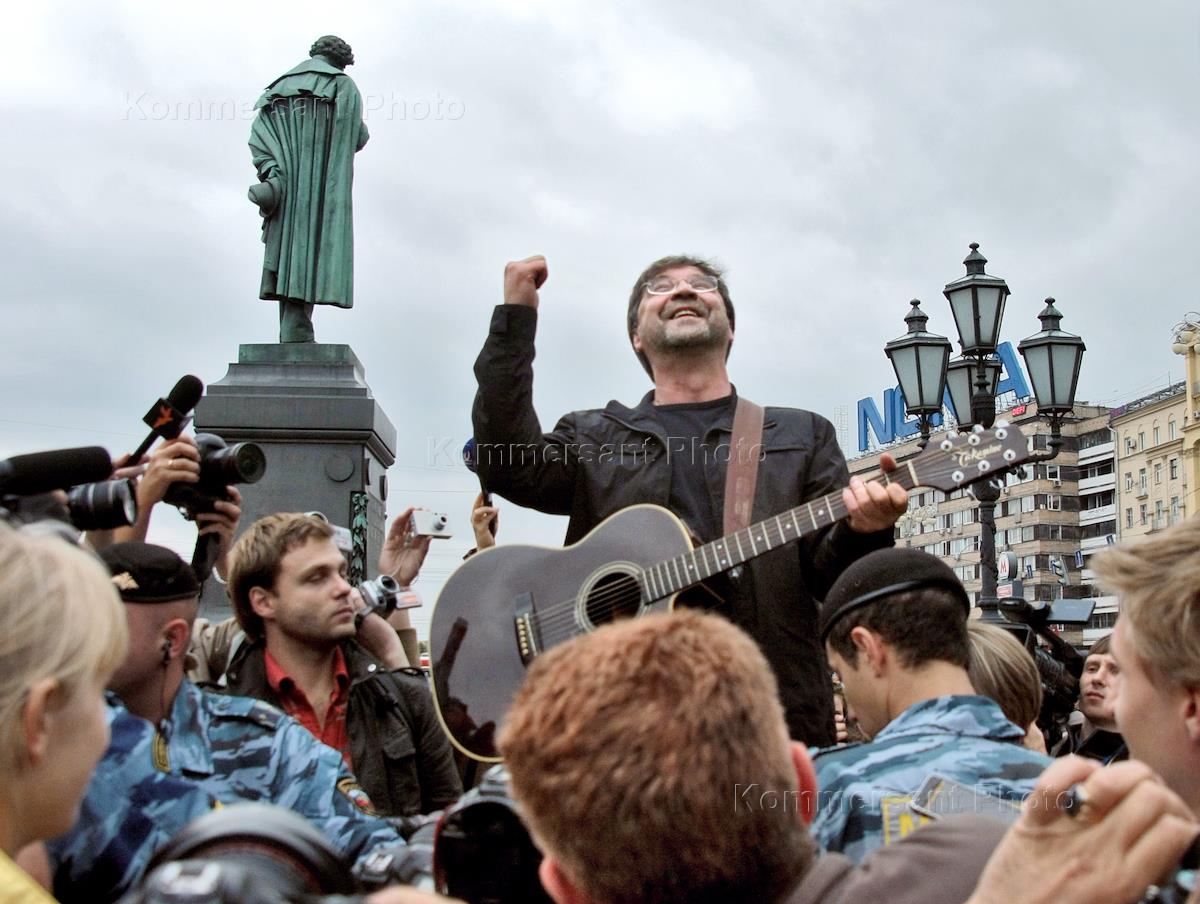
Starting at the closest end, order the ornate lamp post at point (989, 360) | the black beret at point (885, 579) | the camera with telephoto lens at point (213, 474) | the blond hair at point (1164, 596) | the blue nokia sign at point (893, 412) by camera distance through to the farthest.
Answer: the blond hair at point (1164, 596), the black beret at point (885, 579), the camera with telephoto lens at point (213, 474), the ornate lamp post at point (989, 360), the blue nokia sign at point (893, 412)

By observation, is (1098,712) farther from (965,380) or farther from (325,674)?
(965,380)

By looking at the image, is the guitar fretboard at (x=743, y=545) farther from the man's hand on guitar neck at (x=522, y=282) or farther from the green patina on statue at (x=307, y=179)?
the green patina on statue at (x=307, y=179)

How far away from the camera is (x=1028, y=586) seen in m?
87.2

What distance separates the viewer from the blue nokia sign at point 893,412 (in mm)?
67688

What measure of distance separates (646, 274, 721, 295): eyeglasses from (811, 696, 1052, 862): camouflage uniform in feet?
6.05

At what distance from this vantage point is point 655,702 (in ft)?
4.69

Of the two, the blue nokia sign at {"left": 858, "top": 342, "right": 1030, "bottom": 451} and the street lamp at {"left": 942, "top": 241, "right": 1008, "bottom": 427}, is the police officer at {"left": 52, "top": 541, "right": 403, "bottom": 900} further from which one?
the blue nokia sign at {"left": 858, "top": 342, "right": 1030, "bottom": 451}

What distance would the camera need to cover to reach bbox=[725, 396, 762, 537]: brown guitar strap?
12.6ft

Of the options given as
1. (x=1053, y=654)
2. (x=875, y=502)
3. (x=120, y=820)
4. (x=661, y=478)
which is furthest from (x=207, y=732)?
(x=1053, y=654)

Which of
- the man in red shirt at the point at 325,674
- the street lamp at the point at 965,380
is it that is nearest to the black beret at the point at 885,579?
the man in red shirt at the point at 325,674

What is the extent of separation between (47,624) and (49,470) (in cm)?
85

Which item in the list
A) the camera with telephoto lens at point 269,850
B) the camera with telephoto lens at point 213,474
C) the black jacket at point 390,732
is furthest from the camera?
the black jacket at point 390,732

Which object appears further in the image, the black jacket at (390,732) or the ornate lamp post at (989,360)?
the ornate lamp post at (989,360)

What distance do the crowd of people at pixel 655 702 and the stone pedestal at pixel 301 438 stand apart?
138 inches
